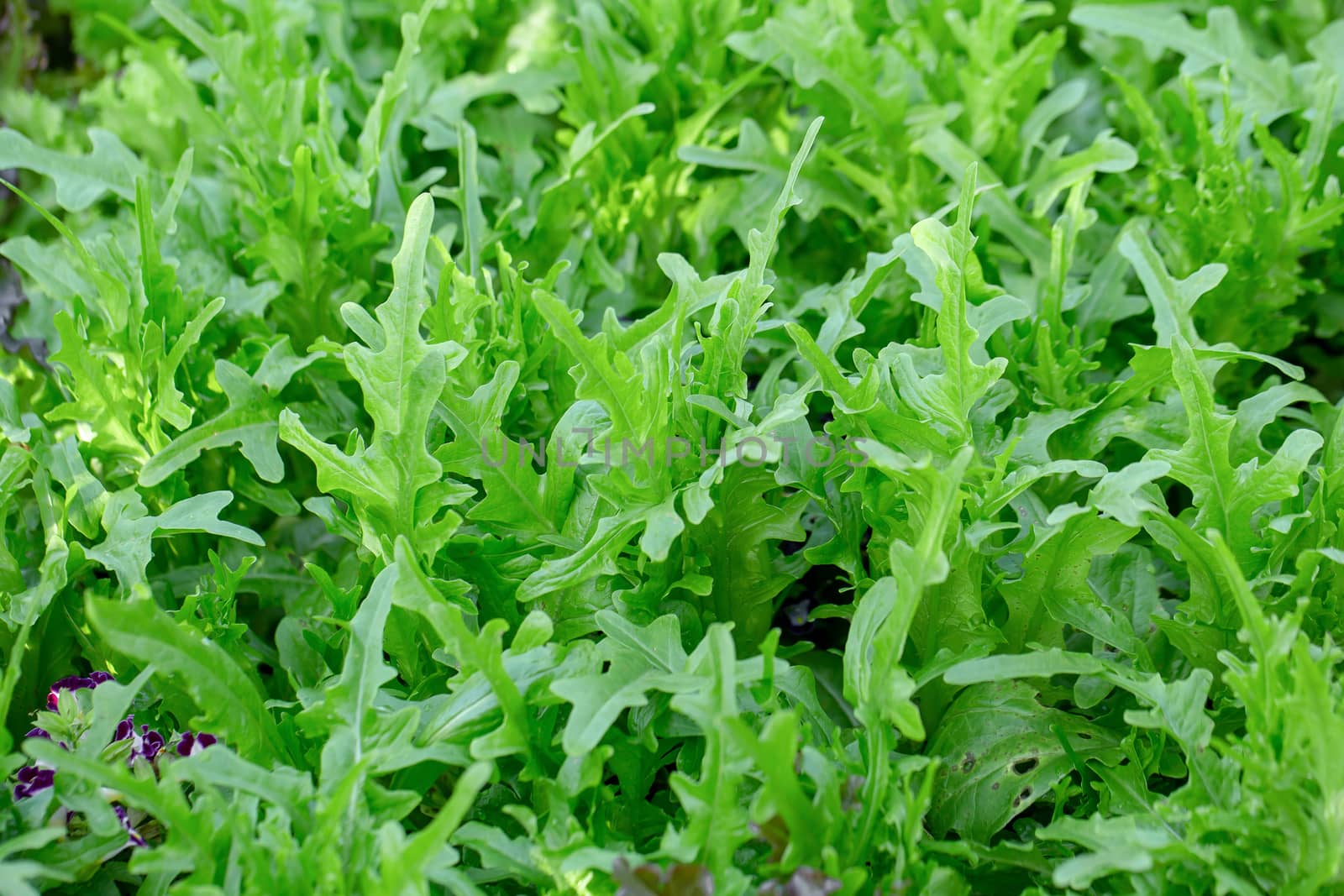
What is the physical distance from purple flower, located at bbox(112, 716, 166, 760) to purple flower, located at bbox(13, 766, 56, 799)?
0.05 metres

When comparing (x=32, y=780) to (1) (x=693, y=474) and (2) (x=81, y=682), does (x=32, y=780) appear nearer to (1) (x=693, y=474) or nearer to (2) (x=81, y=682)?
(2) (x=81, y=682)

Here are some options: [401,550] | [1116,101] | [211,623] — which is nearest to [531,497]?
[401,550]

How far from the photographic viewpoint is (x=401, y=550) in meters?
0.76

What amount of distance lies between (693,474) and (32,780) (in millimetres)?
527

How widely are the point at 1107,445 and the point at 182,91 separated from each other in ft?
3.59

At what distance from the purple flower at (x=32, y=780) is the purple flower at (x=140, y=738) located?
5 cm

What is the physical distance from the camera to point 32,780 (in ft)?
2.70

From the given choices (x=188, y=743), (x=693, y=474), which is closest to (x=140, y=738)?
(x=188, y=743)

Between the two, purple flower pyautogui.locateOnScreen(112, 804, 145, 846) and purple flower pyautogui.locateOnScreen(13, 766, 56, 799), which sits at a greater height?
purple flower pyautogui.locateOnScreen(13, 766, 56, 799)

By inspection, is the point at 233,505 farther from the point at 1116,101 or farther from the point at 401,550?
the point at 1116,101

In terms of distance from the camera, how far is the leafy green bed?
0.73 m

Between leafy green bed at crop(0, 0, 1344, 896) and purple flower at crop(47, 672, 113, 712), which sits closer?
leafy green bed at crop(0, 0, 1344, 896)

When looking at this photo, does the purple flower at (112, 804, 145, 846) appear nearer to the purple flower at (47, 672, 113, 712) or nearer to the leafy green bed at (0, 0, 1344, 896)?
the leafy green bed at (0, 0, 1344, 896)

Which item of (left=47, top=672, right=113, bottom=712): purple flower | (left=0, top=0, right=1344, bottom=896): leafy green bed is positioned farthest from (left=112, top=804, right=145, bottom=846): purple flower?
(left=47, top=672, right=113, bottom=712): purple flower
